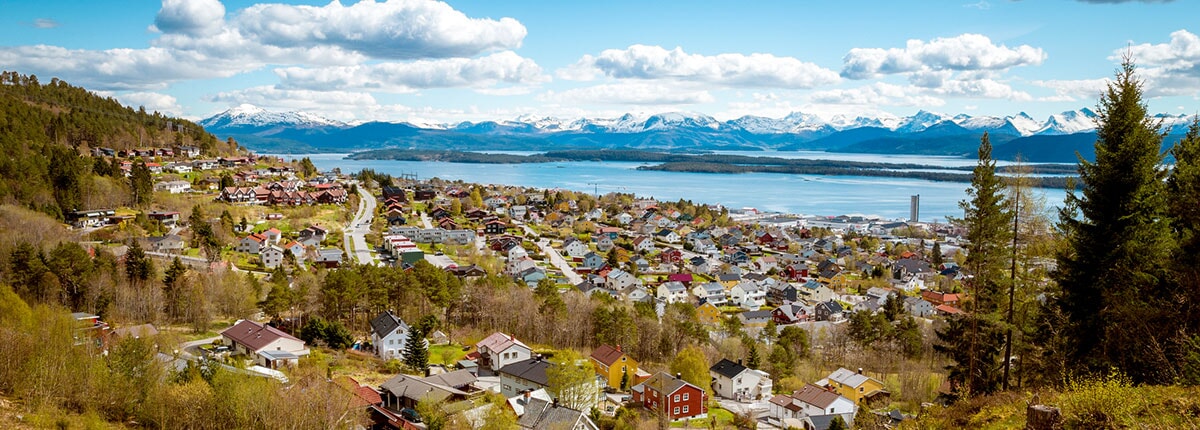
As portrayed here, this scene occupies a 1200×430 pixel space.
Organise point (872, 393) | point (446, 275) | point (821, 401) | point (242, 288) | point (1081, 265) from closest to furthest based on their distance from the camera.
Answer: point (1081, 265)
point (821, 401)
point (872, 393)
point (242, 288)
point (446, 275)

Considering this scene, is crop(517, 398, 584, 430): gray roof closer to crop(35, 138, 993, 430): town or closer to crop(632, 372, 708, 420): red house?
crop(35, 138, 993, 430): town

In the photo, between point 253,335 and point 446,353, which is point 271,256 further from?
point 446,353

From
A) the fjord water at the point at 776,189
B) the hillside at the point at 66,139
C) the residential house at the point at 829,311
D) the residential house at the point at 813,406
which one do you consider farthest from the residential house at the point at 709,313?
the fjord water at the point at 776,189

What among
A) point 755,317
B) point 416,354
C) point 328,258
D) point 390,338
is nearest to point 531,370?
point 416,354

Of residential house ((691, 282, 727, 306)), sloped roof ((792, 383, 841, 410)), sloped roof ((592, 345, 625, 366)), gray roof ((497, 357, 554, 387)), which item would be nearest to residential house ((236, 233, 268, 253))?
gray roof ((497, 357, 554, 387))

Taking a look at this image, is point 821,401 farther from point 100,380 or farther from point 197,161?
point 197,161

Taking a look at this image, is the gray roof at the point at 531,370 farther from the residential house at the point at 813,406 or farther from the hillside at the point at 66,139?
the hillside at the point at 66,139

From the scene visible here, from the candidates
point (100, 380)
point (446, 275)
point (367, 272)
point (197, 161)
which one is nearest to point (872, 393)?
point (446, 275)
